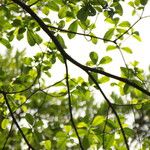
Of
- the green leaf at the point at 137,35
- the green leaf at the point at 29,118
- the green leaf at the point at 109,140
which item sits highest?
the green leaf at the point at 137,35

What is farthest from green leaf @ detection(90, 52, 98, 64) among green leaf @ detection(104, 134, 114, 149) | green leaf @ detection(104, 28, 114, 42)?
green leaf @ detection(104, 134, 114, 149)

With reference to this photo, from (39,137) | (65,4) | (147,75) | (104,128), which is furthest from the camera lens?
(147,75)

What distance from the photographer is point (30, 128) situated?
8.53 ft

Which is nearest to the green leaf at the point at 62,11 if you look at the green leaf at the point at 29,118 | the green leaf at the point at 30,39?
the green leaf at the point at 30,39

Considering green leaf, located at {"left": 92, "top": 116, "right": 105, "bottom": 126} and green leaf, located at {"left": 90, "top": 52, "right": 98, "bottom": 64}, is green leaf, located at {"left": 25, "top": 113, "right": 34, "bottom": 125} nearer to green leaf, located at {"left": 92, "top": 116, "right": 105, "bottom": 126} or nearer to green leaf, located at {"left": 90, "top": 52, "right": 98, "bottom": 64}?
green leaf, located at {"left": 92, "top": 116, "right": 105, "bottom": 126}

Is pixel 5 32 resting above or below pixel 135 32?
above

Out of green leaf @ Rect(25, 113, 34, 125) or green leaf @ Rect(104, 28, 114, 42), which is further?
green leaf @ Rect(104, 28, 114, 42)

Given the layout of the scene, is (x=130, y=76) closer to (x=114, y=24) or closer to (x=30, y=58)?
(x=114, y=24)

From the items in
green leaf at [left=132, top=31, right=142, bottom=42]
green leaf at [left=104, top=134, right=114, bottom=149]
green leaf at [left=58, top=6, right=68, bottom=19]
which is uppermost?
green leaf at [left=58, top=6, right=68, bottom=19]

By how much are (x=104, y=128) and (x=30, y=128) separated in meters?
0.59

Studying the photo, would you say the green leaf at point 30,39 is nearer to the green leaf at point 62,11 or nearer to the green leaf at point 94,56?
the green leaf at point 62,11

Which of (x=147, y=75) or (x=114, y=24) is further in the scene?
(x=147, y=75)

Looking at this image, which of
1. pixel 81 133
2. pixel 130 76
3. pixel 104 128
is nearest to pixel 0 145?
pixel 81 133

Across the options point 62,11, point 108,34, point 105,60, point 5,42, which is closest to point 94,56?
point 105,60
